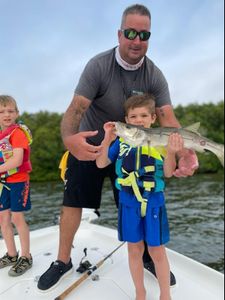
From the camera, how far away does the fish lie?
2789mm

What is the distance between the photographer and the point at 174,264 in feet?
14.5

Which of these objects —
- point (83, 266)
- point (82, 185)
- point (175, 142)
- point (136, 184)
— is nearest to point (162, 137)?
point (175, 142)

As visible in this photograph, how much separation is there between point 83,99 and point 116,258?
1981 millimetres

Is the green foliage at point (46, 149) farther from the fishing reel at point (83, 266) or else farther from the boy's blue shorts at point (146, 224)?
the boy's blue shorts at point (146, 224)

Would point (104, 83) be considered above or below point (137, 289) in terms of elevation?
above

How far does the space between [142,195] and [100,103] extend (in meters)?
1.18

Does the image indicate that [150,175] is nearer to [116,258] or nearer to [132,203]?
[132,203]

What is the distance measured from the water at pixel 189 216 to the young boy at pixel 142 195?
5.56m

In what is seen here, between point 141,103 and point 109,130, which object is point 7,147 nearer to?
point 109,130

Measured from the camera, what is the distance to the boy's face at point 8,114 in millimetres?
3752

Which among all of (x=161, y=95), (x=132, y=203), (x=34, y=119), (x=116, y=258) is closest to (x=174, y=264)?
(x=116, y=258)

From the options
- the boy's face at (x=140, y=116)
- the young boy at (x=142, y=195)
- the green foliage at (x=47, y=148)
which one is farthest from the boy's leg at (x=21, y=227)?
the green foliage at (x=47, y=148)

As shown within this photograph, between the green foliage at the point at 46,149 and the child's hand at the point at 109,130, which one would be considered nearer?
the child's hand at the point at 109,130

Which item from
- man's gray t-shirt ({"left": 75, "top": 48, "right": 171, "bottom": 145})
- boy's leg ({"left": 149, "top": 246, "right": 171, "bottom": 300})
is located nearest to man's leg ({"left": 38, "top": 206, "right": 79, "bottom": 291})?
man's gray t-shirt ({"left": 75, "top": 48, "right": 171, "bottom": 145})
